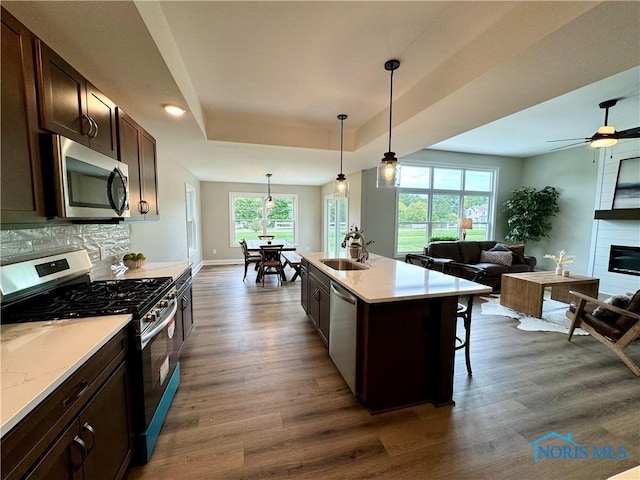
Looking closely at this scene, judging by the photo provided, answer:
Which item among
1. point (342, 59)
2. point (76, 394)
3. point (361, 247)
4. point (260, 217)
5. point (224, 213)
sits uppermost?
point (342, 59)

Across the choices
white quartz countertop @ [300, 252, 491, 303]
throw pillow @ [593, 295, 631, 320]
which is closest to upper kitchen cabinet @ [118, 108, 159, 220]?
white quartz countertop @ [300, 252, 491, 303]

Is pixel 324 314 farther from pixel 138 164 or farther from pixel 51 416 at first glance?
pixel 138 164

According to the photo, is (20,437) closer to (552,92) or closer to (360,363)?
(360,363)

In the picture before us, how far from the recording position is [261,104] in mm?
3074

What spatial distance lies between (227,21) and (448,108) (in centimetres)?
191

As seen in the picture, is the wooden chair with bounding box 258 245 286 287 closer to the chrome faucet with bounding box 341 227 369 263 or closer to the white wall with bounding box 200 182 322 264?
the white wall with bounding box 200 182 322 264

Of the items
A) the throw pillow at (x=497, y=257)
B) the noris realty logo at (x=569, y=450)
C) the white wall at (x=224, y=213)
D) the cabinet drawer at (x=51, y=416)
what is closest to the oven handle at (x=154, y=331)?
the cabinet drawer at (x=51, y=416)

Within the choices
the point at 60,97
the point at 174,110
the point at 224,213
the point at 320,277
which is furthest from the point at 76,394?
the point at 224,213

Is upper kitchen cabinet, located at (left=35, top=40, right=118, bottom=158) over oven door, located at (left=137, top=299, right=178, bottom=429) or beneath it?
over

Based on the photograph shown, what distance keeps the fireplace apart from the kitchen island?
4930 mm

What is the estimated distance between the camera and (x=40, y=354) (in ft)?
3.29

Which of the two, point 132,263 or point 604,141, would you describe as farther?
point 604,141

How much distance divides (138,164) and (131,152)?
0.18 metres

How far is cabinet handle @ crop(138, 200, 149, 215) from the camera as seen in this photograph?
2.35m
